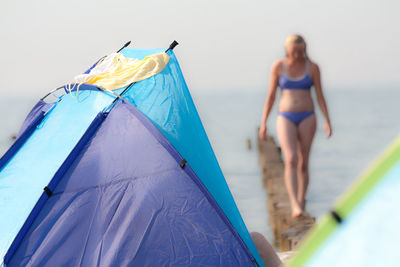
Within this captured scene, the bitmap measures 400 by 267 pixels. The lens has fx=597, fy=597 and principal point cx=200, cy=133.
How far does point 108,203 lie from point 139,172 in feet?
1.16

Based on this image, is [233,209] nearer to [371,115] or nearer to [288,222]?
[288,222]

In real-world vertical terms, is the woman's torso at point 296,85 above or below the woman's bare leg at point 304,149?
above

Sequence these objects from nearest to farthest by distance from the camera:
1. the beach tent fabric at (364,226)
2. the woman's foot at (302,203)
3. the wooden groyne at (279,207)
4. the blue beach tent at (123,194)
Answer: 1. the beach tent fabric at (364,226)
2. the blue beach tent at (123,194)
3. the woman's foot at (302,203)
4. the wooden groyne at (279,207)

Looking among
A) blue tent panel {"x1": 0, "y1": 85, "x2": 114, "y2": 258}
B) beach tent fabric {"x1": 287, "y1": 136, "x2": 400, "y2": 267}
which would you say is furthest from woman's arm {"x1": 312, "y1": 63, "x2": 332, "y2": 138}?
beach tent fabric {"x1": 287, "y1": 136, "x2": 400, "y2": 267}

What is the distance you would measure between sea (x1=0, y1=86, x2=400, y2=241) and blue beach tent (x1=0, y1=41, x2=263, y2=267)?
0.56m

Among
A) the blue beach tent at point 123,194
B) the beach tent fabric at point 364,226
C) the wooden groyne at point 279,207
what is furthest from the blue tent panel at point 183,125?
the beach tent fabric at point 364,226

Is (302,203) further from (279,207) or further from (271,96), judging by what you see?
(279,207)

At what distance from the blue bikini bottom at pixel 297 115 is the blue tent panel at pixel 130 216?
2.96 feet

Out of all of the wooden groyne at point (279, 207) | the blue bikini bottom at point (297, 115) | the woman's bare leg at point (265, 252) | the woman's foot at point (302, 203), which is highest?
the blue bikini bottom at point (297, 115)

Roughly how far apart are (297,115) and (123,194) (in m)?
1.51

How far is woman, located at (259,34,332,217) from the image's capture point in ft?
15.0

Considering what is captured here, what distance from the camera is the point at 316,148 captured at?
2123cm

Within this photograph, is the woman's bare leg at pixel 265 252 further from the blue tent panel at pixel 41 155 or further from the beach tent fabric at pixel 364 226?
the beach tent fabric at pixel 364 226

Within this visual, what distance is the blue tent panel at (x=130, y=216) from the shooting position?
4.58m
